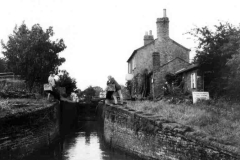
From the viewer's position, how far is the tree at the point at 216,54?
20484 mm

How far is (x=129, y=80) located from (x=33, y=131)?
86.2 feet

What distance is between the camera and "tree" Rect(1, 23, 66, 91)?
3127 centimetres

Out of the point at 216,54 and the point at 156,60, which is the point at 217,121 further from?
the point at 156,60

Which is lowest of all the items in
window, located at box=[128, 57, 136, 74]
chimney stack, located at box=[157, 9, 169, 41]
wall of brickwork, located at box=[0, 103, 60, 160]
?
wall of brickwork, located at box=[0, 103, 60, 160]

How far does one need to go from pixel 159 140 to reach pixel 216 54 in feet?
33.9

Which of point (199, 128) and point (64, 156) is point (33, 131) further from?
point (199, 128)

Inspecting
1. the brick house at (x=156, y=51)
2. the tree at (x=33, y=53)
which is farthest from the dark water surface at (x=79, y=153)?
the brick house at (x=156, y=51)

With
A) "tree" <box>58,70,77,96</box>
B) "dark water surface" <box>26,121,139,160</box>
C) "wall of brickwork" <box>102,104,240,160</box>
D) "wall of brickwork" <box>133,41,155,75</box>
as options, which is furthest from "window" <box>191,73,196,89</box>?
"tree" <box>58,70,77,96</box>

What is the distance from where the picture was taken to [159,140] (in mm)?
12820

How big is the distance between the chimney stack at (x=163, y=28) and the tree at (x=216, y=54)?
14540mm

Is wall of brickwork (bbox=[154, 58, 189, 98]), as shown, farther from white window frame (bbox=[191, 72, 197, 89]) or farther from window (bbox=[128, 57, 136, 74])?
window (bbox=[128, 57, 136, 74])

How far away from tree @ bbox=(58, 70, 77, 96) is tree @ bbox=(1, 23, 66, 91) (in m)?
20.1

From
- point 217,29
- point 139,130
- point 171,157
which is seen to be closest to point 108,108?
point 139,130

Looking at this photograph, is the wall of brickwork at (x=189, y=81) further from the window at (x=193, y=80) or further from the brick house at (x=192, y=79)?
the window at (x=193, y=80)
